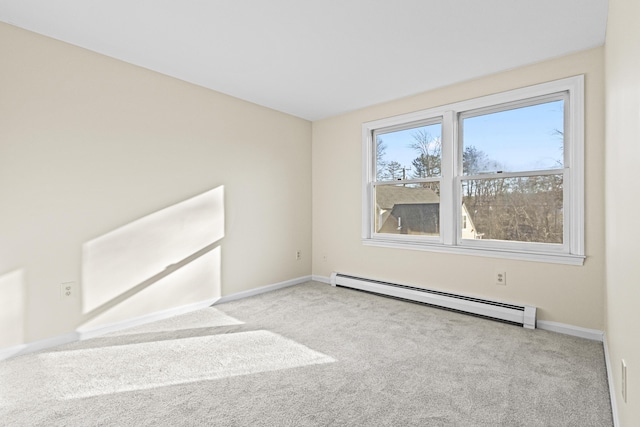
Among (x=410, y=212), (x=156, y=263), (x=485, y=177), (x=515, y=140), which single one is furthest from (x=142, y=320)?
(x=515, y=140)

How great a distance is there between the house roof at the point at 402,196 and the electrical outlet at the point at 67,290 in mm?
3287

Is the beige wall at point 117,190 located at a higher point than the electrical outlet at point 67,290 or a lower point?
higher

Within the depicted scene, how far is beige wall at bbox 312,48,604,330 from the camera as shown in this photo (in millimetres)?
2602

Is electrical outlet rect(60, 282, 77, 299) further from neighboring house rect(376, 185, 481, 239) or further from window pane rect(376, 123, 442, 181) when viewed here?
window pane rect(376, 123, 442, 181)

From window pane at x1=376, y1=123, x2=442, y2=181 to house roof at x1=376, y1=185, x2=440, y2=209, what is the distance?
5.4 inches

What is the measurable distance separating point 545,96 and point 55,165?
421cm

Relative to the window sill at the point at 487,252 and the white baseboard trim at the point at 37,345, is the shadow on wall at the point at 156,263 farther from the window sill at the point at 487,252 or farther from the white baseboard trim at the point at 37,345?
the window sill at the point at 487,252

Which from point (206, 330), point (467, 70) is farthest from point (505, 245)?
point (206, 330)

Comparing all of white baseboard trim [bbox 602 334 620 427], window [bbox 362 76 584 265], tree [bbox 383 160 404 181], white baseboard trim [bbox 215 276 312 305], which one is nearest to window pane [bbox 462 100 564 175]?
window [bbox 362 76 584 265]

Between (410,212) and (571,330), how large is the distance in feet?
6.11

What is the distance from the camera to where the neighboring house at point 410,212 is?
3600 mm

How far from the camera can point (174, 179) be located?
3.22 meters

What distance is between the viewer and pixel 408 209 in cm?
390

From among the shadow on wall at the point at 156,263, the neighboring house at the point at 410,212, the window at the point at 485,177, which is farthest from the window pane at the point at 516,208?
the shadow on wall at the point at 156,263
